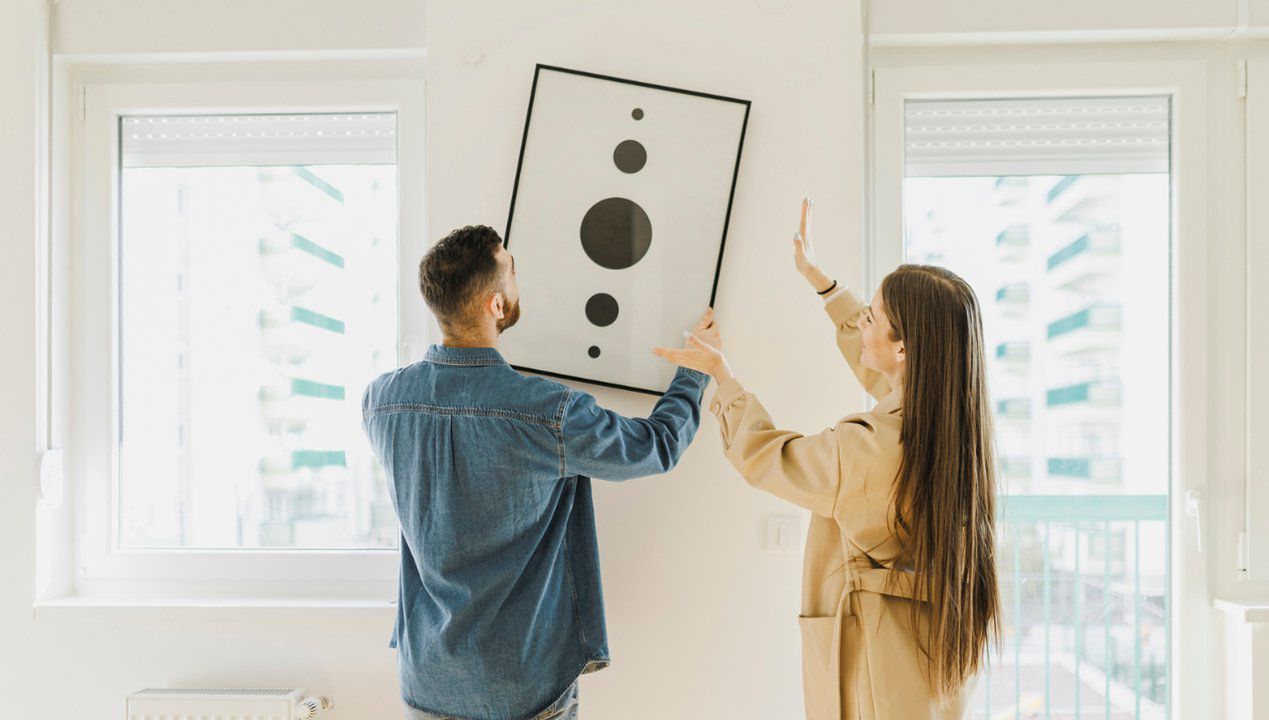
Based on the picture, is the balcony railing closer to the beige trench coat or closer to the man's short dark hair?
the beige trench coat

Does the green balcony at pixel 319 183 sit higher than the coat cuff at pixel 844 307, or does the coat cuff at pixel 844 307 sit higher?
the green balcony at pixel 319 183

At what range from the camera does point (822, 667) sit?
1406 millimetres

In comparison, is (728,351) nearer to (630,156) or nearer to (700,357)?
(700,357)

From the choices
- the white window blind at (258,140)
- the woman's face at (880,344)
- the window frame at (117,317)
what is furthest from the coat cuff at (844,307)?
the white window blind at (258,140)

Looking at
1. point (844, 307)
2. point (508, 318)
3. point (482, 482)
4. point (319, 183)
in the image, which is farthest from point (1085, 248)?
point (319, 183)

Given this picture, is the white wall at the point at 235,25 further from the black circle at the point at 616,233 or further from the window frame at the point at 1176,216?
the window frame at the point at 1176,216

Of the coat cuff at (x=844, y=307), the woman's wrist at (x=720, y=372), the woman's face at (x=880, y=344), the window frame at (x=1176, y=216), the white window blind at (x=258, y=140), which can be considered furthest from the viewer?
the white window blind at (x=258, y=140)

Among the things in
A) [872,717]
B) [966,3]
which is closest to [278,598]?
[872,717]

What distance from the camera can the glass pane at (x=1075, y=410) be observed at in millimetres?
1914

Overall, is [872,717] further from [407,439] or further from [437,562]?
[407,439]

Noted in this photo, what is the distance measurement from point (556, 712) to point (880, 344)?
34.1 inches

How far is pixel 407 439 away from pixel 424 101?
0.97 meters

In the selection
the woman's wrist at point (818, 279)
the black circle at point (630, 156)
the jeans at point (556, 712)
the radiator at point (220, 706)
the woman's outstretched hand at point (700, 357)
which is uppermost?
the black circle at point (630, 156)

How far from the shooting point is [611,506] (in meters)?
1.78
